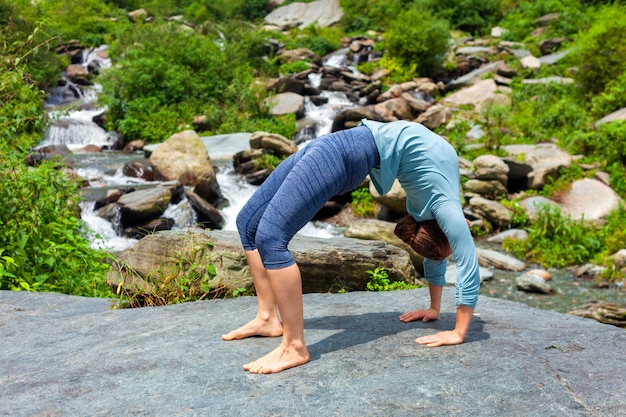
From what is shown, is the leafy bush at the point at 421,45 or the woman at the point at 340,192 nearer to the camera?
the woman at the point at 340,192

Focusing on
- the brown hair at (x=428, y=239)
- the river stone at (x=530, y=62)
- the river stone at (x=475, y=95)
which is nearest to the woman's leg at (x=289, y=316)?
the brown hair at (x=428, y=239)

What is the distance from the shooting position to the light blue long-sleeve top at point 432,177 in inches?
120

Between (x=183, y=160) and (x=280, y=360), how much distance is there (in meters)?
10.2

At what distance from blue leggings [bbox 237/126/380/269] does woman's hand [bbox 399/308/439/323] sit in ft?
3.20

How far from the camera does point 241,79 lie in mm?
20953

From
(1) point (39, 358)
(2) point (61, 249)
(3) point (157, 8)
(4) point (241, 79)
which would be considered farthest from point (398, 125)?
(3) point (157, 8)

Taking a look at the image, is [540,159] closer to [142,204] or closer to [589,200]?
[589,200]

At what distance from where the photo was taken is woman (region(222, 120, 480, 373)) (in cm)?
288

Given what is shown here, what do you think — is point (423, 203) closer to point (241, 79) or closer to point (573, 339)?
point (573, 339)

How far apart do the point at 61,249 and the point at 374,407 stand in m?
4.08

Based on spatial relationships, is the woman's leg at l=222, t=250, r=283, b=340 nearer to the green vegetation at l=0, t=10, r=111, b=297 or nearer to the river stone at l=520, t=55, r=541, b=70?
the green vegetation at l=0, t=10, r=111, b=297

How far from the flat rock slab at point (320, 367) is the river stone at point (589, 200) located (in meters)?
8.12

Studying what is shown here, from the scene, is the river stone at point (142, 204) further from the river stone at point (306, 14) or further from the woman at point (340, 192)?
the river stone at point (306, 14)

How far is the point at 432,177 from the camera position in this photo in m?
3.07
